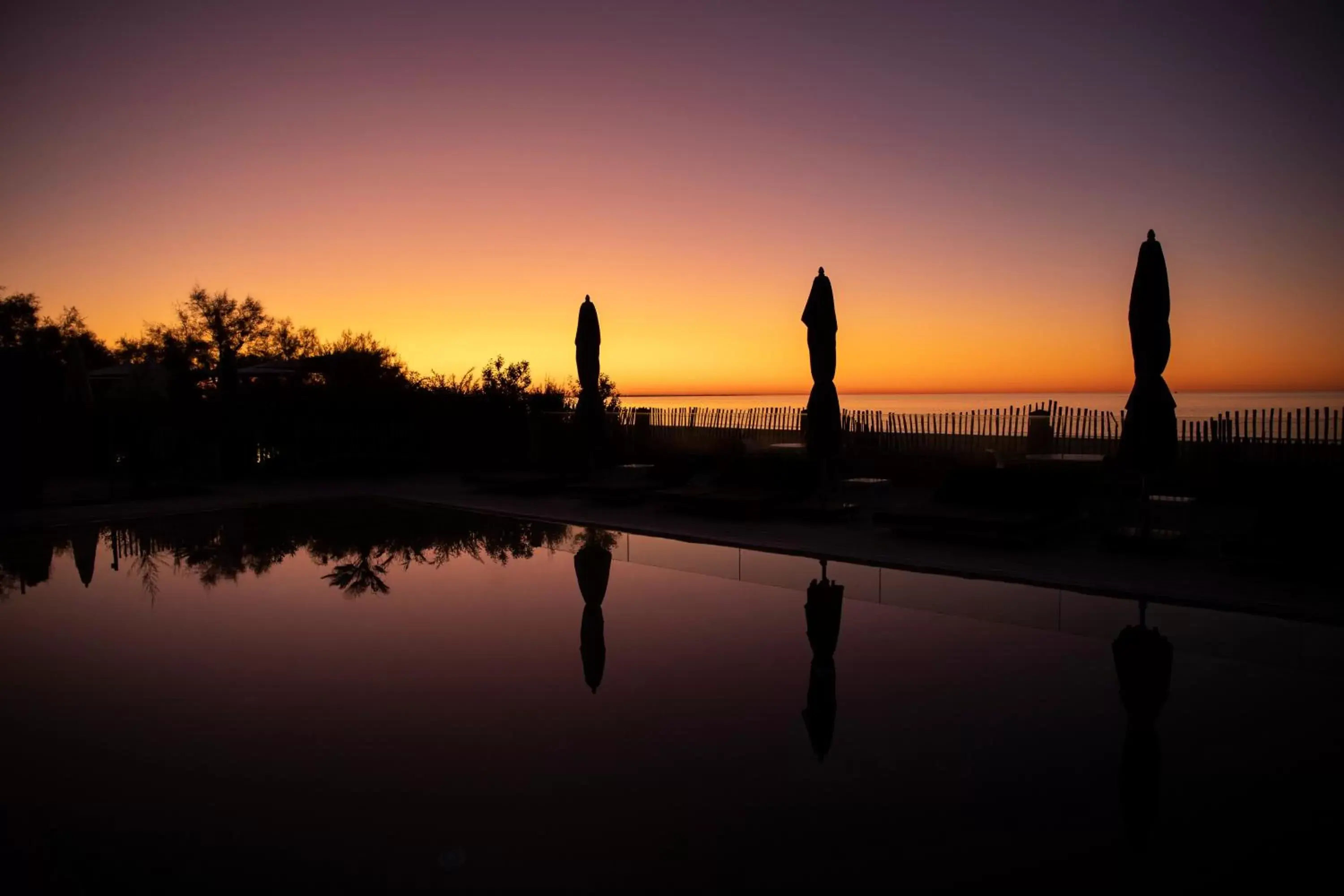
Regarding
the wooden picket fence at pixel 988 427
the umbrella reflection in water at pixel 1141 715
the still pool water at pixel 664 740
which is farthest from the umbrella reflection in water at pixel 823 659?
the wooden picket fence at pixel 988 427

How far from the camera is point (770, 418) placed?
19.5m

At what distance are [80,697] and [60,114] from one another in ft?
50.6

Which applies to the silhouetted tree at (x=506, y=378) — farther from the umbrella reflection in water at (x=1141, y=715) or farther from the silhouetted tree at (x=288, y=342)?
the silhouetted tree at (x=288, y=342)

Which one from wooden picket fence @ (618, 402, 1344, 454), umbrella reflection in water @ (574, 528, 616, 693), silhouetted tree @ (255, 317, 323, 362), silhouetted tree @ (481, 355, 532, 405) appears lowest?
umbrella reflection in water @ (574, 528, 616, 693)

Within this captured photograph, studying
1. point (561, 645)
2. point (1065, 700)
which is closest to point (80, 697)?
point (561, 645)

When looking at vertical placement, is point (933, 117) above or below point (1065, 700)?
above

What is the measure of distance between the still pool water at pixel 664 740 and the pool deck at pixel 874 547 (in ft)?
1.72

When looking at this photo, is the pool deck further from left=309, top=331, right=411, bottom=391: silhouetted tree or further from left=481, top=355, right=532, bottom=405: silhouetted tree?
left=309, top=331, right=411, bottom=391: silhouetted tree

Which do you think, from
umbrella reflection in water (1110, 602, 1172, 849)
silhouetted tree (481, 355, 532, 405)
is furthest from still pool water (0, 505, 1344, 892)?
silhouetted tree (481, 355, 532, 405)

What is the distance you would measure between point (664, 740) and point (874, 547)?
18.5ft

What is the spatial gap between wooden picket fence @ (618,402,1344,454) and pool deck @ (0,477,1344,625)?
2.67 m

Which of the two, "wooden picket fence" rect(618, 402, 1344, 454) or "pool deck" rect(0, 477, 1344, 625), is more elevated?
"wooden picket fence" rect(618, 402, 1344, 454)

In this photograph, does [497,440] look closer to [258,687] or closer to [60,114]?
[60,114]

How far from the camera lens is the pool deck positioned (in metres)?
6.31
